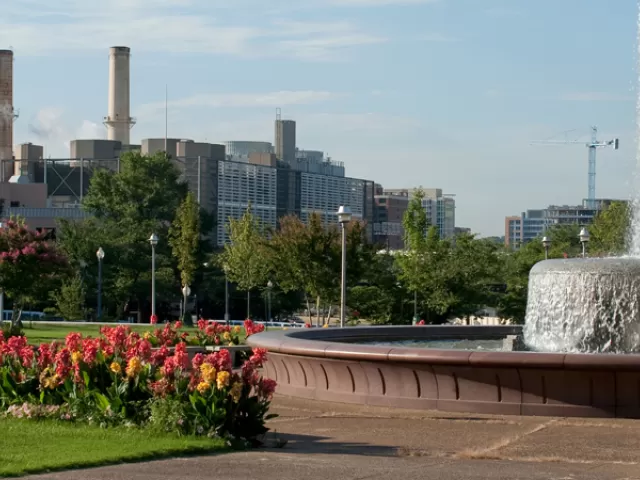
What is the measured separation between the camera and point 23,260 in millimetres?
45188

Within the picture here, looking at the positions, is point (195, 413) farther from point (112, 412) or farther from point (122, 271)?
point (122, 271)

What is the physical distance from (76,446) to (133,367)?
5.89ft

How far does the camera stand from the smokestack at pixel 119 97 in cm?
12712

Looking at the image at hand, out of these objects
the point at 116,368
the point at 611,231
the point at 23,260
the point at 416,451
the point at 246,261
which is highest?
the point at 611,231

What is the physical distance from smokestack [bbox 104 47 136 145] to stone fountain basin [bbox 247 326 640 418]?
4415 inches

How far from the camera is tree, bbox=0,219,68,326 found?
4500 centimetres

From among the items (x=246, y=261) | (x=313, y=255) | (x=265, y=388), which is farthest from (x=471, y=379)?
(x=246, y=261)

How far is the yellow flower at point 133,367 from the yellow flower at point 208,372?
3.76 feet

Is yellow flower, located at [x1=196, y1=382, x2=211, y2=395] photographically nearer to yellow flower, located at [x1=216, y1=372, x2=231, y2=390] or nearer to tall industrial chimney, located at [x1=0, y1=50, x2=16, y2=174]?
yellow flower, located at [x1=216, y1=372, x2=231, y2=390]

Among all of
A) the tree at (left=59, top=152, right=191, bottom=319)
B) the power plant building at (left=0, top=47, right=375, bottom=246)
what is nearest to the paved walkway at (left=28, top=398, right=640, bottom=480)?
the tree at (left=59, top=152, right=191, bottom=319)

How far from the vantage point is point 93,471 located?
1116cm

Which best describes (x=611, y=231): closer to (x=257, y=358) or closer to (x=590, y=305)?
(x=590, y=305)

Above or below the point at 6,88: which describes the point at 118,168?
below

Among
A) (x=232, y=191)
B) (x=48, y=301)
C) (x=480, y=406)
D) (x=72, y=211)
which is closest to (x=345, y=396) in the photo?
(x=480, y=406)
